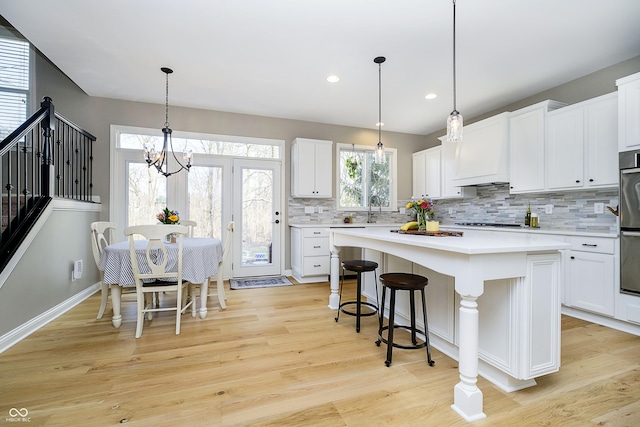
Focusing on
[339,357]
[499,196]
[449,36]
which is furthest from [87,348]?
[499,196]

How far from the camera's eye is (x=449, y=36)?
8.63 feet

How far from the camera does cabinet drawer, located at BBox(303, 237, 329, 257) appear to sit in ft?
14.8

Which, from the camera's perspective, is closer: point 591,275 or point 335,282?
point 591,275

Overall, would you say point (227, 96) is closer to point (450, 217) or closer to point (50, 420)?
point (50, 420)

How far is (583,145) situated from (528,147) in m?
0.59

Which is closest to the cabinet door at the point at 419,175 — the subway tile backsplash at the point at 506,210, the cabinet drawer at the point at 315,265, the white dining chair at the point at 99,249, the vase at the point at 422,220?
the subway tile backsplash at the point at 506,210

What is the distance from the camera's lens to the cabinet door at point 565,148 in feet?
10.3

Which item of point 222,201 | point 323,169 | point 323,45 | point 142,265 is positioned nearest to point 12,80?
point 222,201

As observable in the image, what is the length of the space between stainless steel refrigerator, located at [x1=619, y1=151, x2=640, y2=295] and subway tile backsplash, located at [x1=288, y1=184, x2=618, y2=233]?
55 cm

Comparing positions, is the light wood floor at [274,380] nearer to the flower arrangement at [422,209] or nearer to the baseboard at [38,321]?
the baseboard at [38,321]

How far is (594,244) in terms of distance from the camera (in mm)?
2832

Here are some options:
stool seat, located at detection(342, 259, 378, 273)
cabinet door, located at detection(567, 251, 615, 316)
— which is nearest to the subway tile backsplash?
cabinet door, located at detection(567, 251, 615, 316)

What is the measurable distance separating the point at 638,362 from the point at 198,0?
417 centimetres

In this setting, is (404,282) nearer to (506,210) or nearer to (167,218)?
(167,218)
